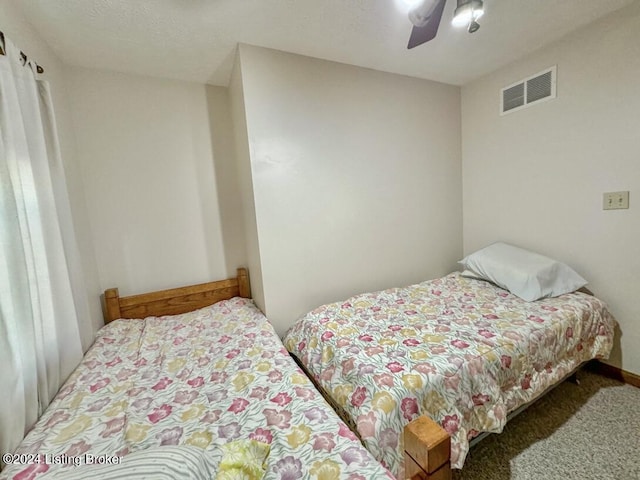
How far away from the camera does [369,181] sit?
2082mm

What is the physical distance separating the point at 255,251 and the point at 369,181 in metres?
1.05

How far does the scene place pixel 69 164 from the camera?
62.1 inches

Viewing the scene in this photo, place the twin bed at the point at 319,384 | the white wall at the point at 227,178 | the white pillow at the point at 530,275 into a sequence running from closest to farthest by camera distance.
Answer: the twin bed at the point at 319,384, the white pillow at the point at 530,275, the white wall at the point at 227,178

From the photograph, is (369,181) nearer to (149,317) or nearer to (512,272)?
(512,272)

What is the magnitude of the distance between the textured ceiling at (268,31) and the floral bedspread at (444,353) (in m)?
1.69

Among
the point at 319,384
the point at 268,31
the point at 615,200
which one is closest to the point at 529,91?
the point at 615,200

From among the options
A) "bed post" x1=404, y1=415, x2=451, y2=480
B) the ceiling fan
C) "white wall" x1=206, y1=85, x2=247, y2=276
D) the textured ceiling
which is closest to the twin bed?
"bed post" x1=404, y1=415, x2=451, y2=480

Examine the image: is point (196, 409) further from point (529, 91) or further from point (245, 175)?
point (529, 91)

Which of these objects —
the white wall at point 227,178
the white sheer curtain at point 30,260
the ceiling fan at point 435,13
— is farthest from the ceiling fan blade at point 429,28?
the white sheer curtain at point 30,260

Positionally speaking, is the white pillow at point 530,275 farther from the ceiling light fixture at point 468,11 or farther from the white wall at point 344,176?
the ceiling light fixture at point 468,11

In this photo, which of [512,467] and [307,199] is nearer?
[512,467]

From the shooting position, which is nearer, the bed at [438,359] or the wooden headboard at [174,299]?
the bed at [438,359]

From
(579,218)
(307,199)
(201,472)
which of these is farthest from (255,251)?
(579,218)

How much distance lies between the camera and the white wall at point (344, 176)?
1.71 m
